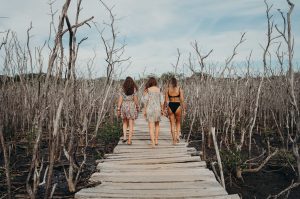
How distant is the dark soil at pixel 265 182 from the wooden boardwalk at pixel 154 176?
63 centimetres

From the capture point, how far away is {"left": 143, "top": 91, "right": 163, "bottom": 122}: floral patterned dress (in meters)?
5.64

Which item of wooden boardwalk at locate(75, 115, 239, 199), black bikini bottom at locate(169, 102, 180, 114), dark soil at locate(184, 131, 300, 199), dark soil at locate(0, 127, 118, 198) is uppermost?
black bikini bottom at locate(169, 102, 180, 114)

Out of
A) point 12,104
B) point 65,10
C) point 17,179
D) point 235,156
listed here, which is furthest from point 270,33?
point 12,104

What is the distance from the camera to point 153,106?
5.66 metres

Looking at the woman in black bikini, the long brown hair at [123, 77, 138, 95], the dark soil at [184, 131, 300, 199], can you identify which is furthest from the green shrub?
the dark soil at [184, 131, 300, 199]

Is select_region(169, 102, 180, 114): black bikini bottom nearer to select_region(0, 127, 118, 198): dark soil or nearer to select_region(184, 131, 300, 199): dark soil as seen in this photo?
select_region(184, 131, 300, 199): dark soil

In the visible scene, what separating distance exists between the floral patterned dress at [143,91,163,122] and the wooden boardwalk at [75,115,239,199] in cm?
51

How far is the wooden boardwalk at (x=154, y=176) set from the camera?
3.22m

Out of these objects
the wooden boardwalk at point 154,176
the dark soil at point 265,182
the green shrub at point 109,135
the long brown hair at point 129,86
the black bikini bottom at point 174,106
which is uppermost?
the long brown hair at point 129,86

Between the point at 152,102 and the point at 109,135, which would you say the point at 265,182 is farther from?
the point at 109,135

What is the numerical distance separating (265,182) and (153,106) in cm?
200

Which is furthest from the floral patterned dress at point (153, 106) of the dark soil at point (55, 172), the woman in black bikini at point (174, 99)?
the dark soil at point (55, 172)

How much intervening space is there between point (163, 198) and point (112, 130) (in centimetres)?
454

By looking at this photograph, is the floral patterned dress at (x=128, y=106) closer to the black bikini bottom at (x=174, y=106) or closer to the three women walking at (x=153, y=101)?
the three women walking at (x=153, y=101)
